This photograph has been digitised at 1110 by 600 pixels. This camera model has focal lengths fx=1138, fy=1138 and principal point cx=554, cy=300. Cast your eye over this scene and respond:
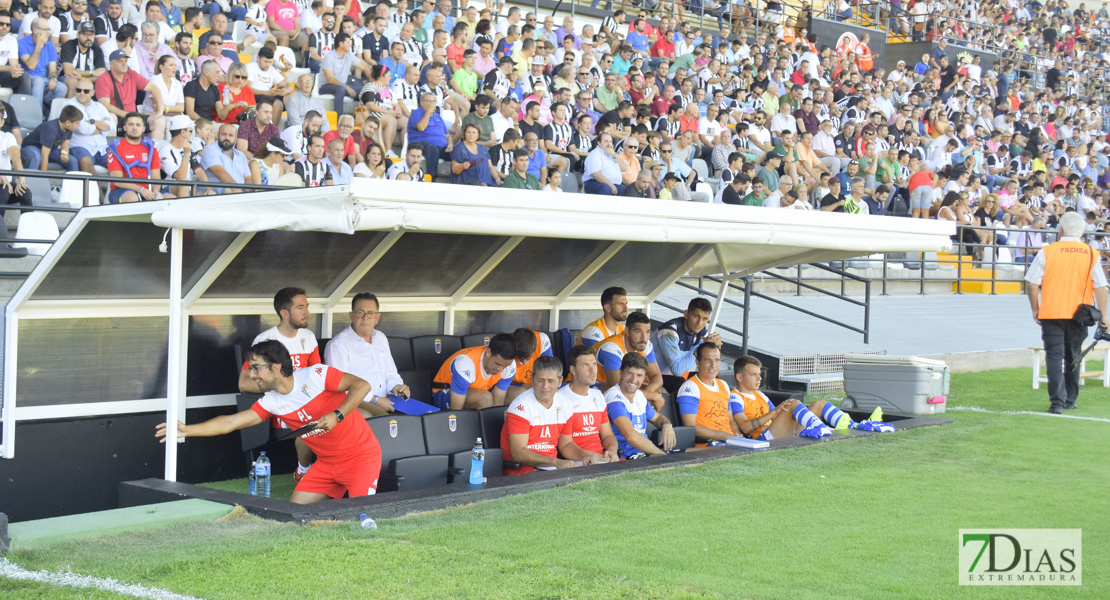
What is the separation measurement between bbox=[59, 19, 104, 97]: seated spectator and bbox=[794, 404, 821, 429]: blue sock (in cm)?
798

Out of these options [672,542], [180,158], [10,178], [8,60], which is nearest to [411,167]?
[180,158]

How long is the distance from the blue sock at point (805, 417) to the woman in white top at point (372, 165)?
5.54 meters

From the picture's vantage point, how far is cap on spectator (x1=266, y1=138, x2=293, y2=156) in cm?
1181

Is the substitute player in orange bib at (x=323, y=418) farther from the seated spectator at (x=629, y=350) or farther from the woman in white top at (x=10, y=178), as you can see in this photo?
the woman in white top at (x=10, y=178)

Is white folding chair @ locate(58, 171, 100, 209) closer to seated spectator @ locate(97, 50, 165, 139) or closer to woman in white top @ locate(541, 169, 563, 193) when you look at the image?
seated spectator @ locate(97, 50, 165, 139)

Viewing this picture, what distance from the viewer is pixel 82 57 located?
39.9ft

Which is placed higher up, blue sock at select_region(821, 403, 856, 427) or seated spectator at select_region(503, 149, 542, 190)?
seated spectator at select_region(503, 149, 542, 190)

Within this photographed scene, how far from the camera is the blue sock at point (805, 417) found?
9.12 m

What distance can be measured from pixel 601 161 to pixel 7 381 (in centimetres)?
925

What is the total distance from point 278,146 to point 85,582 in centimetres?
805

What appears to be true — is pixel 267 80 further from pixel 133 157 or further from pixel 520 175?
pixel 520 175

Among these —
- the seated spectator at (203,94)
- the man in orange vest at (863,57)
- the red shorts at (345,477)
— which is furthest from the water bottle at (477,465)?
the man in orange vest at (863,57)

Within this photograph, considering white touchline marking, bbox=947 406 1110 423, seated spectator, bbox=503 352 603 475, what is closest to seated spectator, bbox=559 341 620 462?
seated spectator, bbox=503 352 603 475

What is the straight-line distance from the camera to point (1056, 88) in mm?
31109
